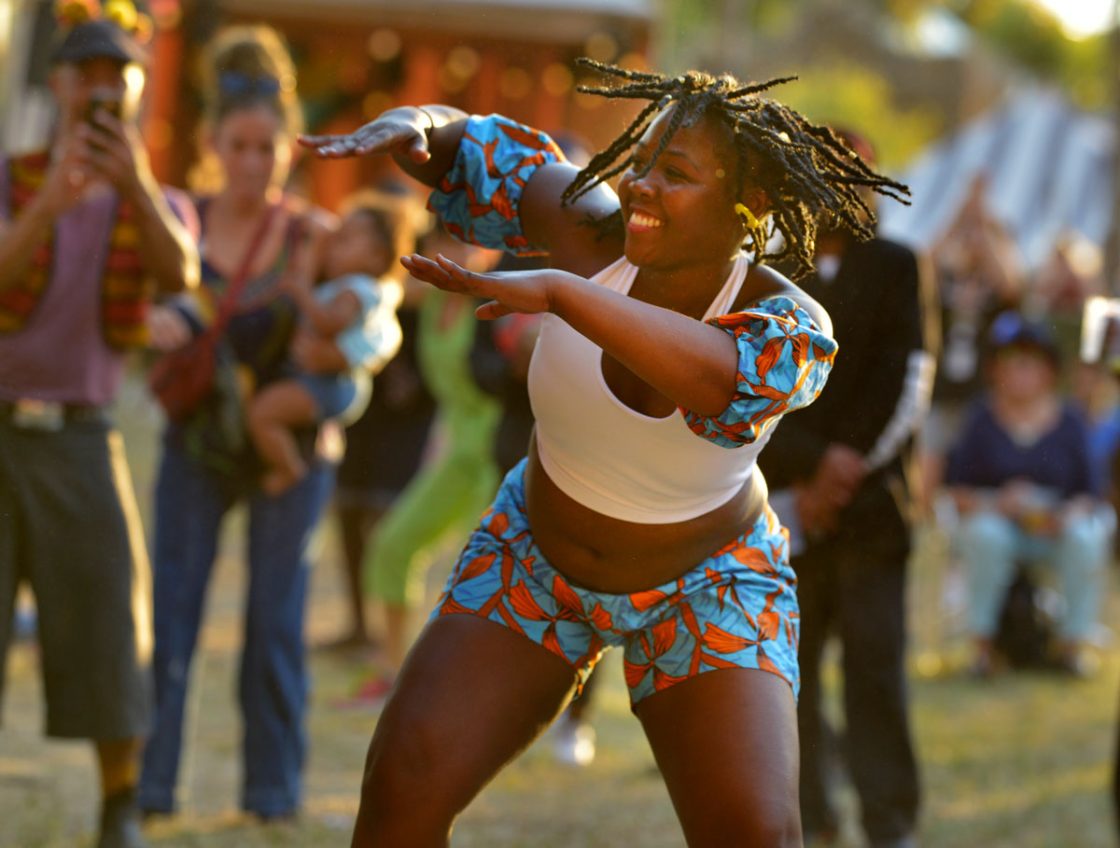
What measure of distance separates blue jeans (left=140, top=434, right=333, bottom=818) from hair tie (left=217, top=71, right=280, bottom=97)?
1113mm

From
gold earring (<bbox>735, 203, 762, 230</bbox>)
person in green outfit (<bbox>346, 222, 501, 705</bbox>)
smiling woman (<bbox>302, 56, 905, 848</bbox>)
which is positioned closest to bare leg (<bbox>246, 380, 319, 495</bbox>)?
smiling woman (<bbox>302, 56, 905, 848</bbox>)

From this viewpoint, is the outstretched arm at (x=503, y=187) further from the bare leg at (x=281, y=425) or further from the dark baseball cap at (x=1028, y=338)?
the dark baseball cap at (x=1028, y=338)

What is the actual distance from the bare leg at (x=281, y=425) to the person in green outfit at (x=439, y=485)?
2139mm

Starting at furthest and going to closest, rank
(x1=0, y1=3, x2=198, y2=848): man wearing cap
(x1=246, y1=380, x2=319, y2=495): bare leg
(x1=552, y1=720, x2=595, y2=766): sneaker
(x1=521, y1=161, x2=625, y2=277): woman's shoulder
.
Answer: (x1=552, y1=720, x2=595, y2=766): sneaker → (x1=246, y1=380, x2=319, y2=495): bare leg → (x1=0, y1=3, x2=198, y2=848): man wearing cap → (x1=521, y1=161, x2=625, y2=277): woman's shoulder

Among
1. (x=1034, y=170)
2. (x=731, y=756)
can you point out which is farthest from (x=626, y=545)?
(x=1034, y=170)

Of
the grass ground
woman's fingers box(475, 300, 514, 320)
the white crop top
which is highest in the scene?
woman's fingers box(475, 300, 514, 320)

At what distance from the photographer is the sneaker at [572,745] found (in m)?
6.64

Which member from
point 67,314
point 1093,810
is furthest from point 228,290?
point 1093,810

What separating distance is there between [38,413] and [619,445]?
191cm

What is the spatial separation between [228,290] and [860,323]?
6.38 ft

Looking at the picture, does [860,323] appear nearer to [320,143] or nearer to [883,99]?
[320,143]

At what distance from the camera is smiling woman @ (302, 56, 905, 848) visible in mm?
3180

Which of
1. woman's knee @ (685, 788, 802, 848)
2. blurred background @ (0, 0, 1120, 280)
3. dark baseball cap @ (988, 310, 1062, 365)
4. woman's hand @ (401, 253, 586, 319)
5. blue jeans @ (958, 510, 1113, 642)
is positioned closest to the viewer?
woman's hand @ (401, 253, 586, 319)

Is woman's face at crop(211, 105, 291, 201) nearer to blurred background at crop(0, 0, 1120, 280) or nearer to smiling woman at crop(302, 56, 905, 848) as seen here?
blurred background at crop(0, 0, 1120, 280)
